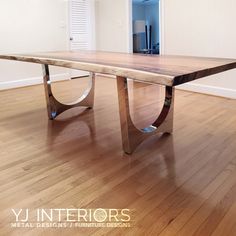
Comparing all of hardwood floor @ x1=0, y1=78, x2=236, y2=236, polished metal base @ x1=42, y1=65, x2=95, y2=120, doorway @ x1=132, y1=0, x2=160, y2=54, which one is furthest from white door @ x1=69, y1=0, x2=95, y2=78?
doorway @ x1=132, y1=0, x2=160, y2=54

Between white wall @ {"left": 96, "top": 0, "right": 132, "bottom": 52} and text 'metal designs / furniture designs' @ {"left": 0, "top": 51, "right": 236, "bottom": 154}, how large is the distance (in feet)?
8.22

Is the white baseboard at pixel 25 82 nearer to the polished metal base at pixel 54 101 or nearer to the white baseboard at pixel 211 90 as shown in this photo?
the polished metal base at pixel 54 101

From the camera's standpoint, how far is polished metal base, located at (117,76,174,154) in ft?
6.15

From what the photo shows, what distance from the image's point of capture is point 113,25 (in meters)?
5.12

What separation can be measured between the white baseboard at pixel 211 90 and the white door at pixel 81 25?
241 cm

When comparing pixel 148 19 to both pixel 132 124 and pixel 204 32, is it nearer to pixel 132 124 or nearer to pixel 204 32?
pixel 204 32

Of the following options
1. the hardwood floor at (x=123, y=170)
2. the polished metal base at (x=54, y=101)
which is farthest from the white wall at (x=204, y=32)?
the polished metal base at (x=54, y=101)

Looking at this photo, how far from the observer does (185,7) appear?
3.80 m

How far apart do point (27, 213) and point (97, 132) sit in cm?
119

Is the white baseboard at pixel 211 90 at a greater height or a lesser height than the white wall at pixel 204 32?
lesser

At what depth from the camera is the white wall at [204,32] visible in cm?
346

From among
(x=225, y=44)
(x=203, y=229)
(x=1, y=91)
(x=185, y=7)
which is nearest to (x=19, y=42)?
(x=1, y=91)

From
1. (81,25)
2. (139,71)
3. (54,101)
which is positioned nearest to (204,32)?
(54,101)

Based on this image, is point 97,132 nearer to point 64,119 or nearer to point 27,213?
point 64,119
